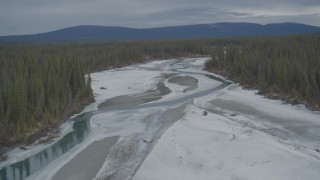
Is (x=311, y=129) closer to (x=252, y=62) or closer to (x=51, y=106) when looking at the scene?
(x=51, y=106)

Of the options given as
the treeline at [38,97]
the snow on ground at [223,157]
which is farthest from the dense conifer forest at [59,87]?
the snow on ground at [223,157]

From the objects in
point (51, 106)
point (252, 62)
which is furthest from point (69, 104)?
point (252, 62)

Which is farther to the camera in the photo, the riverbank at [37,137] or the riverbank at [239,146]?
the riverbank at [37,137]

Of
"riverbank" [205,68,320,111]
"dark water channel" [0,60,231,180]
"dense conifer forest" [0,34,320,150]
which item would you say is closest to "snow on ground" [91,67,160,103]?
"dark water channel" [0,60,231,180]

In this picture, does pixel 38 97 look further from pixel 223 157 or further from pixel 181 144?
pixel 223 157

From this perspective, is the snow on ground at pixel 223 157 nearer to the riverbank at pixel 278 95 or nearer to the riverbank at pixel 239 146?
the riverbank at pixel 239 146

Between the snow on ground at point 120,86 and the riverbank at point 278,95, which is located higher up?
the riverbank at point 278,95
